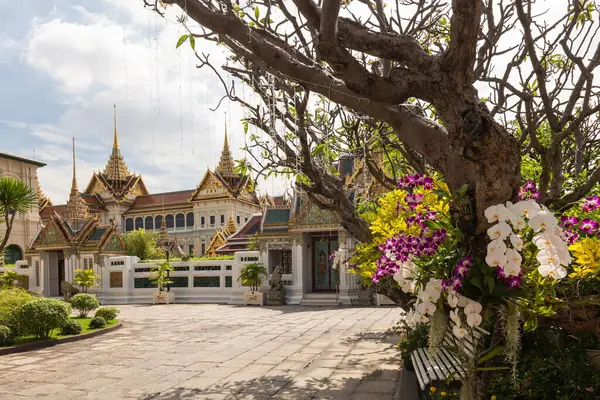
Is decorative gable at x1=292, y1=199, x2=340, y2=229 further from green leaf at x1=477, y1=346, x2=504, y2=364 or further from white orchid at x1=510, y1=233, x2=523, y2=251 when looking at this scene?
white orchid at x1=510, y1=233, x2=523, y2=251

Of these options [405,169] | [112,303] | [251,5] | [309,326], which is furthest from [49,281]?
[251,5]

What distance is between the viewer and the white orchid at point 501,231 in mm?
2307

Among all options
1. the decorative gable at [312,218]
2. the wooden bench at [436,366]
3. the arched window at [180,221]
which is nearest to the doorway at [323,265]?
the decorative gable at [312,218]

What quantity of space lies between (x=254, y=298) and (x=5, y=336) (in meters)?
9.74

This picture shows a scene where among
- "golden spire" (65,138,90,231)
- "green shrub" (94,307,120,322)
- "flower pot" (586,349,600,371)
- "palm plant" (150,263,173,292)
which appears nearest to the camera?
"flower pot" (586,349,600,371)

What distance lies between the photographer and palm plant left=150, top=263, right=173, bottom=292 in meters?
20.1

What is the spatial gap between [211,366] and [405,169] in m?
4.69

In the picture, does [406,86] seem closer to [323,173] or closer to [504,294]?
[504,294]

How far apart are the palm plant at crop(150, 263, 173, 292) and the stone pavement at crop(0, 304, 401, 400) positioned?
749 centimetres

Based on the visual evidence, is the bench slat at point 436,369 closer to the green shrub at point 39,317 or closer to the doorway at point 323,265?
the green shrub at point 39,317

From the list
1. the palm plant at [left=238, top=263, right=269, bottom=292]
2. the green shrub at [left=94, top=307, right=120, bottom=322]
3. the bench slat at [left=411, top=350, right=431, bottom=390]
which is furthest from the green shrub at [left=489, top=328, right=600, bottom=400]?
the palm plant at [left=238, top=263, right=269, bottom=292]

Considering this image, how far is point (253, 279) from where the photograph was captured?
18.0 meters

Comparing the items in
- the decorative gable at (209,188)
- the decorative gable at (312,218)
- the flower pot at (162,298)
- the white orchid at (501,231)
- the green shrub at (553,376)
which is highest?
the decorative gable at (209,188)

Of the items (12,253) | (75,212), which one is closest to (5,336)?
(75,212)
